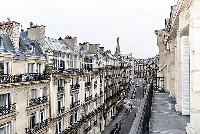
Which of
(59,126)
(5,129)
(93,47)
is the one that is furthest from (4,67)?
(93,47)

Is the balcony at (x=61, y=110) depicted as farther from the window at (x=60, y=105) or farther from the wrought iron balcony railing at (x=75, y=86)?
the wrought iron balcony railing at (x=75, y=86)

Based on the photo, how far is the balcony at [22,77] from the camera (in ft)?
90.8

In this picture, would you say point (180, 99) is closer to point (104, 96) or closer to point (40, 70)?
point (40, 70)

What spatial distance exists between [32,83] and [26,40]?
23.3ft

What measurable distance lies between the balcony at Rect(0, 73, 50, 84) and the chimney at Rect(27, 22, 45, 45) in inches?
247

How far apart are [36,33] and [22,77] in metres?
11.5

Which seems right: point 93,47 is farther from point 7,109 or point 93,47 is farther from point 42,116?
point 7,109

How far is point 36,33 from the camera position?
41.2 m

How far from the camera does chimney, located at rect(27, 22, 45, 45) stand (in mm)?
40594

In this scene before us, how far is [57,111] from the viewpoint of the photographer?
3984cm

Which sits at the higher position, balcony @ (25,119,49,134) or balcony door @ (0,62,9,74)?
balcony door @ (0,62,9,74)

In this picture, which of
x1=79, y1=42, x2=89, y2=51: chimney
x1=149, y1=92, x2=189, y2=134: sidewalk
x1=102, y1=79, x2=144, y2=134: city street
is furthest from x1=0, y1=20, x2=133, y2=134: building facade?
x1=149, y1=92, x2=189, y2=134: sidewalk

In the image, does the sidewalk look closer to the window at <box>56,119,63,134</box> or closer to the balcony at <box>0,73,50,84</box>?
the balcony at <box>0,73,50,84</box>

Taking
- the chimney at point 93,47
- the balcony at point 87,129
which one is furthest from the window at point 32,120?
the chimney at point 93,47
